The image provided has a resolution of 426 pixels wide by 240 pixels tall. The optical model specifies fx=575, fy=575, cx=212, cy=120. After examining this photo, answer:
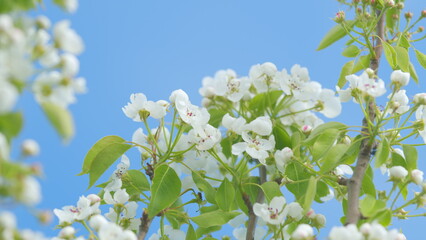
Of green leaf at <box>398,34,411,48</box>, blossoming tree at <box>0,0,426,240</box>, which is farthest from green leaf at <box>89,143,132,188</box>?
green leaf at <box>398,34,411,48</box>

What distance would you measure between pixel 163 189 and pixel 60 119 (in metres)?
0.99

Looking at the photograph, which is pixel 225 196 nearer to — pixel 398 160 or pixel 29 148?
pixel 398 160

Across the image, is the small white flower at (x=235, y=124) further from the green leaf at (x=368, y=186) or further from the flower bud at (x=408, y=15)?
the flower bud at (x=408, y=15)

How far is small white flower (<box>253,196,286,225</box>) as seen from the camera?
203cm

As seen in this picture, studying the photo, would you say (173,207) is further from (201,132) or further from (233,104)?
(233,104)

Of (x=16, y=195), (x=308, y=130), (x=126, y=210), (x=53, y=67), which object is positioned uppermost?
(x=308, y=130)

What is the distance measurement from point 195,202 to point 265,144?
0.38 m

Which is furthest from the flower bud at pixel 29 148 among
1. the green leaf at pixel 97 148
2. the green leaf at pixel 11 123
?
the green leaf at pixel 97 148

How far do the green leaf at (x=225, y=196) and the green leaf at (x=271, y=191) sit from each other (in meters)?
0.13

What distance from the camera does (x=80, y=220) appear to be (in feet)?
6.54

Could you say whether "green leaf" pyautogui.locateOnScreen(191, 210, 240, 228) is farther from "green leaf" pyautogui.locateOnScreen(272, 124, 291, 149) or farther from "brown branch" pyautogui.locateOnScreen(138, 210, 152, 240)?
"green leaf" pyautogui.locateOnScreen(272, 124, 291, 149)

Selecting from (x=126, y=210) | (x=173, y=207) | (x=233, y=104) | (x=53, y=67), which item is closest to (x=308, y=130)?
(x=233, y=104)

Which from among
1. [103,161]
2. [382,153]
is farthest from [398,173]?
[103,161]

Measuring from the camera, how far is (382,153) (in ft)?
6.64
